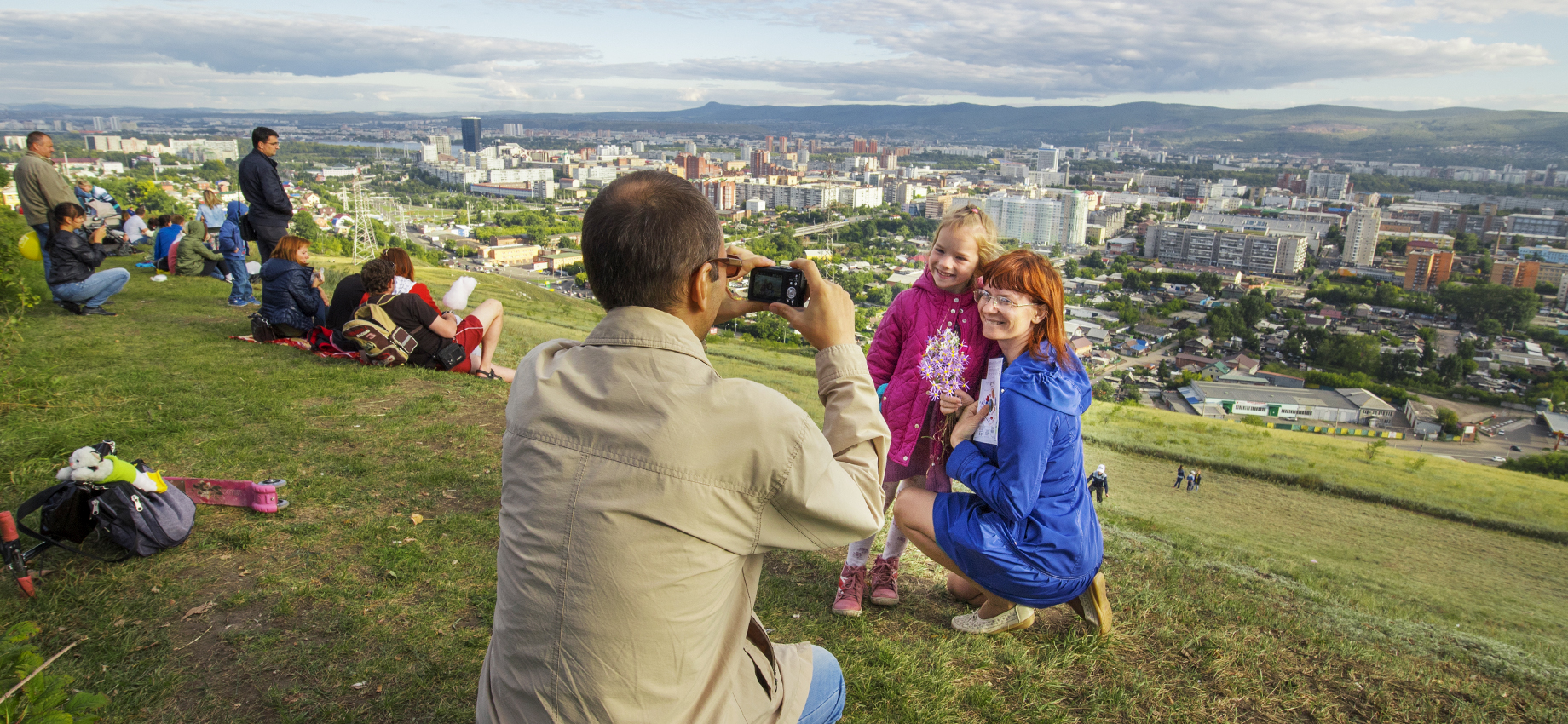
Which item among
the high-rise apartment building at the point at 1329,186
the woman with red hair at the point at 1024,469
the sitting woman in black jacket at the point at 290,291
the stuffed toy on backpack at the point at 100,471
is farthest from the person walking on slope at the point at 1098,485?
the high-rise apartment building at the point at 1329,186

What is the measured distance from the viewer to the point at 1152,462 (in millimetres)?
11492

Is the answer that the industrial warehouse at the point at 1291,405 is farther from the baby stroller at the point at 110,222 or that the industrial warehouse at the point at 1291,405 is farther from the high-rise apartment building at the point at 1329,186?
the high-rise apartment building at the point at 1329,186

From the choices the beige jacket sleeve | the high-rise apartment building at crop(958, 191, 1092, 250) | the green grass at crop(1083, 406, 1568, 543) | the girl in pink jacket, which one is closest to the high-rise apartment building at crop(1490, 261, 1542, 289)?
the high-rise apartment building at crop(958, 191, 1092, 250)

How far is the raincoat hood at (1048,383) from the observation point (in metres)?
2.54

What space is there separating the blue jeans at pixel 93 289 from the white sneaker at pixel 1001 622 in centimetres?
912

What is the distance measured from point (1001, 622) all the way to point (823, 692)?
1.51 meters

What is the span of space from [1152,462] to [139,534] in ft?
38.7

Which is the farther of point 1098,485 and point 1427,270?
point 1427,270

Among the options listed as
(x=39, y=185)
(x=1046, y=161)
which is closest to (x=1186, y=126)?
(x=1046, y=161)

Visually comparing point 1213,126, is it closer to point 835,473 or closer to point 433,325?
point 433,325

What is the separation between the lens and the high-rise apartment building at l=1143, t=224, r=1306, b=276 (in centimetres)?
5456

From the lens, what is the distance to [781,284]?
168 centimetres

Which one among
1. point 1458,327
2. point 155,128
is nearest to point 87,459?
point 1458,327

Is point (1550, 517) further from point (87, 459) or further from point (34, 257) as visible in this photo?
point (34, 257)
